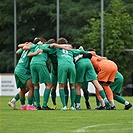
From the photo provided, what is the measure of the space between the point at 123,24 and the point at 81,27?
2.22 meters

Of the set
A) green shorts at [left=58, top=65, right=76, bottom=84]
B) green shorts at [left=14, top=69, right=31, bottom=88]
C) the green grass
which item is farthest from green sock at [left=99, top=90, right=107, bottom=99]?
the green grass

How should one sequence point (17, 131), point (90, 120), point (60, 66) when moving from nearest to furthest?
point (17, 131), point (90, 120), point (60, 66)

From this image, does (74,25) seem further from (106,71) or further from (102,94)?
(102,94)

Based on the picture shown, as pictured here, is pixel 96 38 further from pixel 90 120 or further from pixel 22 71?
pixel 90 120

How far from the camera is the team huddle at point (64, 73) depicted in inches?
718

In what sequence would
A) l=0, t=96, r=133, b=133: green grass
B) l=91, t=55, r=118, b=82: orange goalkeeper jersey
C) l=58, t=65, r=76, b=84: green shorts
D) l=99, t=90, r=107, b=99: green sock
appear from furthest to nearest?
l=91, t=55, r=118, b=82: orange goalkeeper jersey < l=99, t=90, r=107, b=99: green sock < l=58, t=65, r=76, b=84: green shorts < l=0, t=96, r=133, b=133: green grass

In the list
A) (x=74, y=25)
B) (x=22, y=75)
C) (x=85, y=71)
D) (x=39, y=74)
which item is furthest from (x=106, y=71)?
(x=74, y=25)

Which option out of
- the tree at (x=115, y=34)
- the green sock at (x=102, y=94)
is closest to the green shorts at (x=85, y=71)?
the green sock at (x=102, y=94)

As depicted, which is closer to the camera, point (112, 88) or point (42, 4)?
point (112, 88)

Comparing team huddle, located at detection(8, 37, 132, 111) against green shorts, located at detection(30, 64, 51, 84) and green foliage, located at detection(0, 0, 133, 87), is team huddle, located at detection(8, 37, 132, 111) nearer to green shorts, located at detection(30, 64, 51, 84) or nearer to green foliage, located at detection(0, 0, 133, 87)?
green shorts, located at detection(30, 64, 51, 84)

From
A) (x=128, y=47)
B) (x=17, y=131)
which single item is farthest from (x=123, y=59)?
(x=17, y=131)

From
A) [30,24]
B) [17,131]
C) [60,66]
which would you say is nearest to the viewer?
[17,131]

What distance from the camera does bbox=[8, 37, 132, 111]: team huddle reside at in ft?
59.8

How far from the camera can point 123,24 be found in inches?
1597
